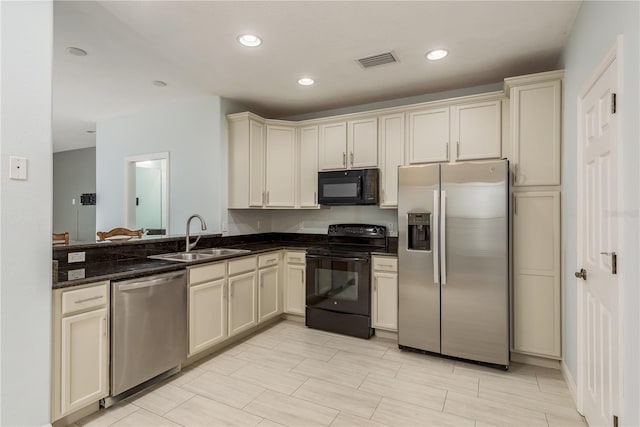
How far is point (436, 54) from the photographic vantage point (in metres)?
2.79

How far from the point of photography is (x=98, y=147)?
16.3ft

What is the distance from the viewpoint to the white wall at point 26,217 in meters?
1.69

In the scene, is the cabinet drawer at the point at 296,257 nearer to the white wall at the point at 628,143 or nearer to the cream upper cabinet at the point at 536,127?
the cream upper cabinet at the point at 536,127

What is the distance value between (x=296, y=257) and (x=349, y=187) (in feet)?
3.45

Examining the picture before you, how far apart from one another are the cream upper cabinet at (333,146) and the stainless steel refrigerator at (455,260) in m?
1.00

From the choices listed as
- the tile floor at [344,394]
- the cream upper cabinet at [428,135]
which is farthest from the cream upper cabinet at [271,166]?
the tile floor at [344,394]

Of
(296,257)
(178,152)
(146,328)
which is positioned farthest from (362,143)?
(146,328)

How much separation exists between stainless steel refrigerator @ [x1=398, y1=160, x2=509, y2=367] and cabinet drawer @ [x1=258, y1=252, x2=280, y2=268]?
1.49m

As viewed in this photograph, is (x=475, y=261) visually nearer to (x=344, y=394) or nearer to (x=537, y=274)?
Result: (x=537, y=274)

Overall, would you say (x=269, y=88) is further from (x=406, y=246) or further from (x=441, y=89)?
(x=406, y=246)

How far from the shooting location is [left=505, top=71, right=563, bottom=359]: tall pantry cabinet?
2.66 metres

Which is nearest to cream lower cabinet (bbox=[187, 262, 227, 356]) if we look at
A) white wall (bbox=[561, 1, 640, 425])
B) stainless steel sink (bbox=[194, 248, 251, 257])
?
stainless steel sink (bbox=[194, 248, 251, 257])

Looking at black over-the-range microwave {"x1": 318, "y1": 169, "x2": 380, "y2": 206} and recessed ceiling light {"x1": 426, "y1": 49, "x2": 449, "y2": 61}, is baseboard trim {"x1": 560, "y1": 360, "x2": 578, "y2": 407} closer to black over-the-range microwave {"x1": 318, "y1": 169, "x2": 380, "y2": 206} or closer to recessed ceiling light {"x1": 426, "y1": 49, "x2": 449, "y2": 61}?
black over-the-range microwave {"x1": 318, "y1": 169, "x2": 380, "y2": 206}

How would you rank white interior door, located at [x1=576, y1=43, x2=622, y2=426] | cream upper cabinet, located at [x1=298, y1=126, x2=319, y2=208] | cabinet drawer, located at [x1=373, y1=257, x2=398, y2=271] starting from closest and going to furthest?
white interior door, located at [x1=576, y1=43, x2=622, y2=426]
cabinet drawer, located at [x1=373, y1=257, x2=398, y2=271]
cream upper cabinet, located at [x1=298, y1=126, x2=319, y2=208]
